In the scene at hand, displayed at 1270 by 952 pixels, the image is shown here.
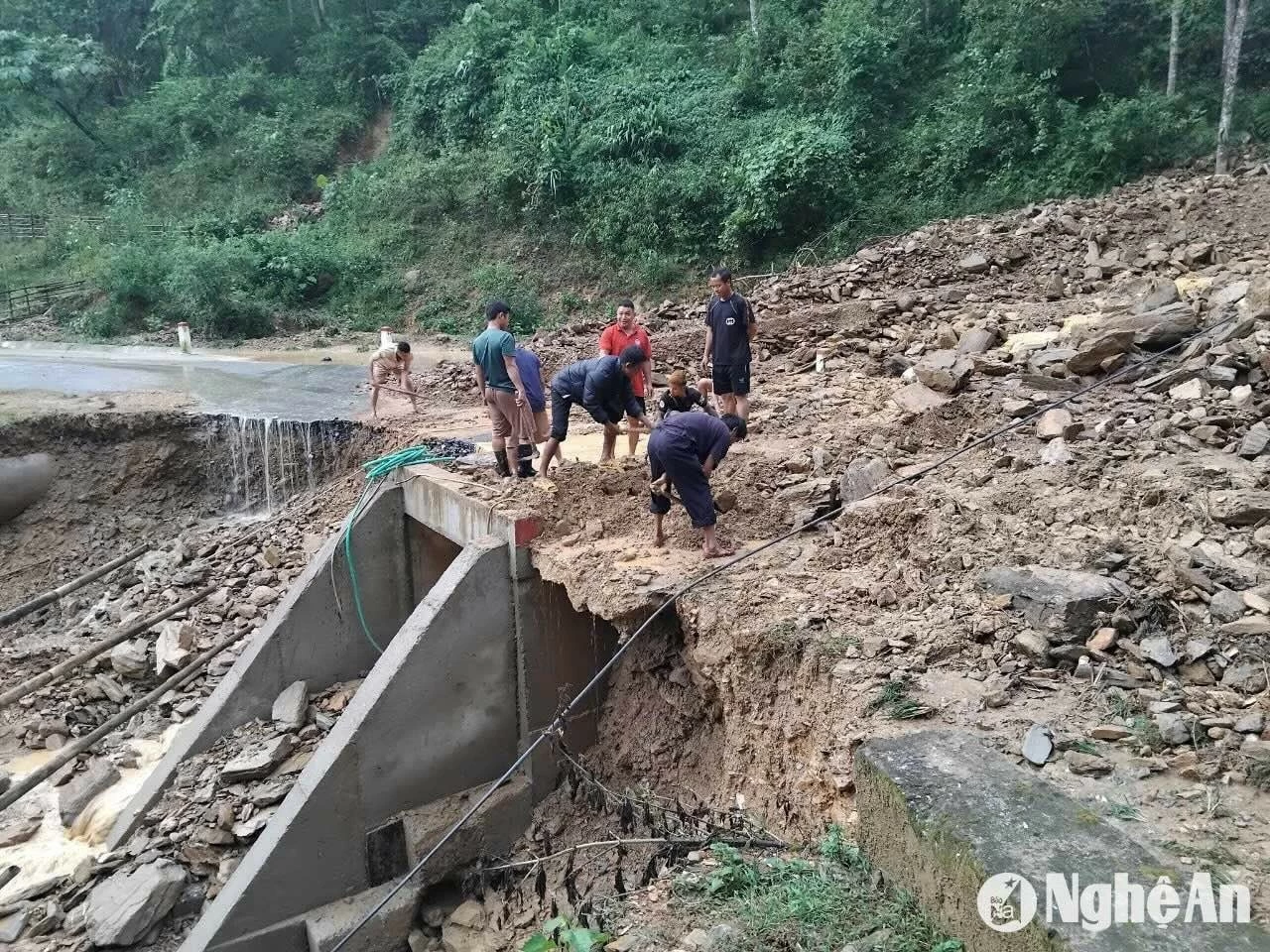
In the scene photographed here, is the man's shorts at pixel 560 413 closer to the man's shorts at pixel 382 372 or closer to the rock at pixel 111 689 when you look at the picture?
the man's shorts at pixel 382 372

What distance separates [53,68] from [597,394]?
2779 cm

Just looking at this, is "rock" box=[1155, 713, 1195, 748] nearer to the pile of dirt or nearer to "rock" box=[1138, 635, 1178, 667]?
the pile of dirt

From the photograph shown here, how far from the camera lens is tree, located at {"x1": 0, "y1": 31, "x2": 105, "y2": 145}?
25.9 meters

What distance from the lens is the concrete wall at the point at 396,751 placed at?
21.3ft

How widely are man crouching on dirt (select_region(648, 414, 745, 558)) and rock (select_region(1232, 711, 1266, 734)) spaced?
313 centimetres

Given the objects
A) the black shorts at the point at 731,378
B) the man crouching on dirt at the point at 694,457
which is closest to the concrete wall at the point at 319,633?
the black shorts at the point at 731,378

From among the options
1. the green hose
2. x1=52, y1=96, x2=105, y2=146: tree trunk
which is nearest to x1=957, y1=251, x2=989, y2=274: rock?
the green hose

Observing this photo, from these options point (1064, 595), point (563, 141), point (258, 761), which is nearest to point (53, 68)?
point (563, 141)

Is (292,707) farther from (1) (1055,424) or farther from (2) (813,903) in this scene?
(1) (1055,424)

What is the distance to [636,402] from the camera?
7.29 meters

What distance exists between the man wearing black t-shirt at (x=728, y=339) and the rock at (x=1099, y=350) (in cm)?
271

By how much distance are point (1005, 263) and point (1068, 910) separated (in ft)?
35.5

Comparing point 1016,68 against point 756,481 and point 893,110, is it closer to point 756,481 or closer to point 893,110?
point 893,110

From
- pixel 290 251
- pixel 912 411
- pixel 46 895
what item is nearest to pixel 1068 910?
pixel 912 411
